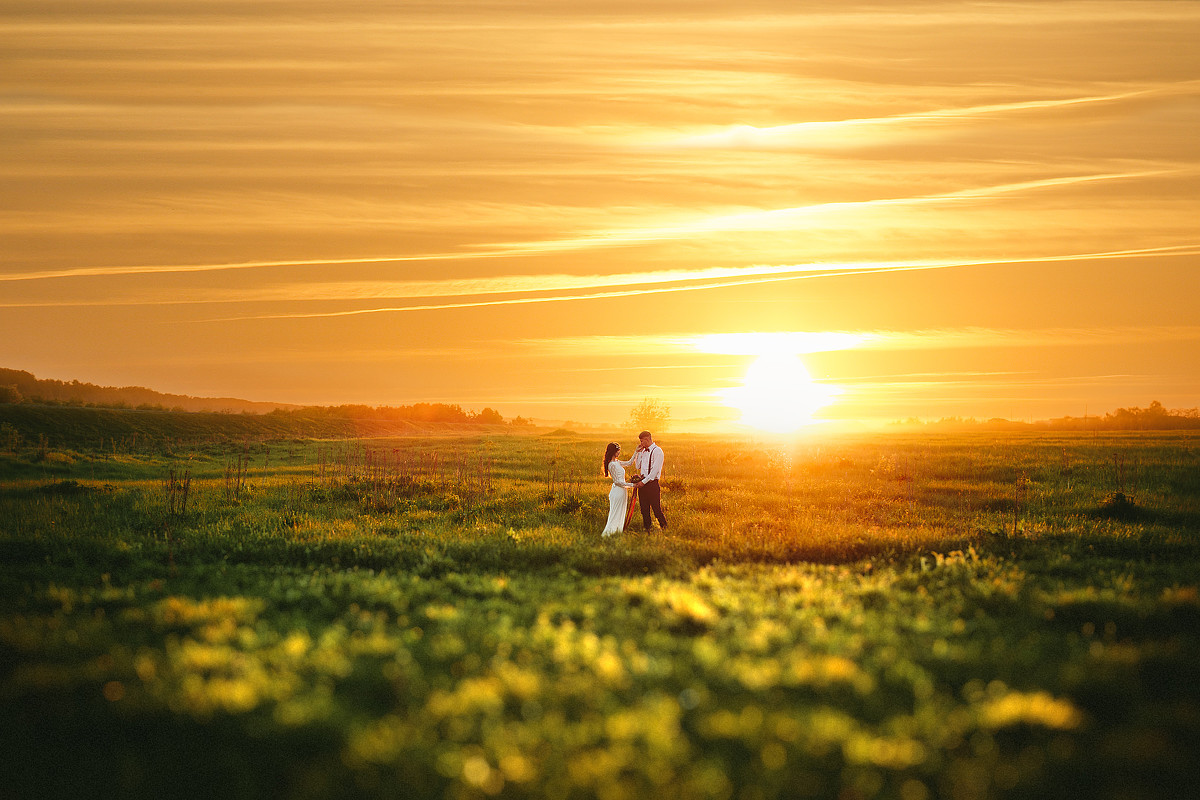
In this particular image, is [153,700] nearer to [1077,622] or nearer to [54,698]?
[54,698]

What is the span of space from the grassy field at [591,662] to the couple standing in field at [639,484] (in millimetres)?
1097

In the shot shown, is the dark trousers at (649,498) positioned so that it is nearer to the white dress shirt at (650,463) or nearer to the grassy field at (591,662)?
the white dress shirt at (650,463)

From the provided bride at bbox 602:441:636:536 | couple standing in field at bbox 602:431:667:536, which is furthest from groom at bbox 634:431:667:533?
bride at bbox 602:441:636:536

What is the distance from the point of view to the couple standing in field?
20672 millimetres

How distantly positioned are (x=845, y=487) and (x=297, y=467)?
97.8ft

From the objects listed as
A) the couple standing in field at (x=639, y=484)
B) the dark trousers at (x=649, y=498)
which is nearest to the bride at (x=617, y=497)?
the couple standing in field at (x=639, y=484)

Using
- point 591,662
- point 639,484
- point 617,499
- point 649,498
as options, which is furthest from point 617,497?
point 591,662

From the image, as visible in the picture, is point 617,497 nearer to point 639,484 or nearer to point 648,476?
point 639,484

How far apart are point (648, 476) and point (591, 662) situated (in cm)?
1271

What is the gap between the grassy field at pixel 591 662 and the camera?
6.33 m

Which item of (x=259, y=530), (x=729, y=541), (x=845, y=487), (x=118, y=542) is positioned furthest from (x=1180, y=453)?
(x=118, y=542)

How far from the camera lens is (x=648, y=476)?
69.2ft

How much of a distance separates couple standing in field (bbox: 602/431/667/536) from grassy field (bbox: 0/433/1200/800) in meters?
1.10

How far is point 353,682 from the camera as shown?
8.13 metres
